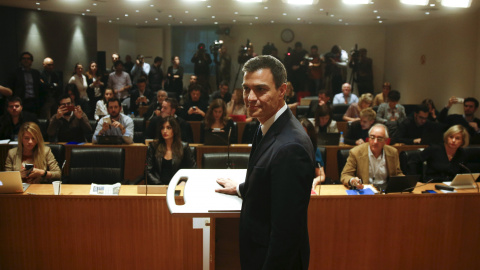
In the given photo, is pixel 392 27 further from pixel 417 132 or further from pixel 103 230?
pixel 103 230

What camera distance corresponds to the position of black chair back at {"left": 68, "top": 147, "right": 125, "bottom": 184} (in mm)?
4238

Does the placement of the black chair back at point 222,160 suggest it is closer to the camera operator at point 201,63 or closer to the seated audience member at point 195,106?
the seated audience member at point 195,106

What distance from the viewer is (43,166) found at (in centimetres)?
400

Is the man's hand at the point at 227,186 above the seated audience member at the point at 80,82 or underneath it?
underneath

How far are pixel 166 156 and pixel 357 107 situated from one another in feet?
15.9

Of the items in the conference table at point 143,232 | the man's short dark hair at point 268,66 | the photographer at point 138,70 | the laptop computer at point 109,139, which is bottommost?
the conference table at point 143,232

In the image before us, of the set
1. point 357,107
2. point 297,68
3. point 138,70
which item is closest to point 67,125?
point 357,107

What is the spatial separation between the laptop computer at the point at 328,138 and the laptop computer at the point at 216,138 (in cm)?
117

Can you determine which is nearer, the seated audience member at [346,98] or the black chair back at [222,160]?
the black chair back at [222,160]

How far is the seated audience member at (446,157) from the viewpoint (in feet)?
14.3

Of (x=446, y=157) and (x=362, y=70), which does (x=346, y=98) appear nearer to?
(x=362, y=70)

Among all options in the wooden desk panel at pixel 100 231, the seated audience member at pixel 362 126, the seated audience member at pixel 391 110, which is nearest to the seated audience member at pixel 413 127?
the seated audience member at pixel 362 126

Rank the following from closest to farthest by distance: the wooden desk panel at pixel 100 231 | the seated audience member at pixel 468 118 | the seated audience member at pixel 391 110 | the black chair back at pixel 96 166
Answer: the wooden desk panel at pixel 100 231 → the black chair back at pixel 96 166 → the seated audience member at pixel 468 118 → the seated audience member at pixel 391 110

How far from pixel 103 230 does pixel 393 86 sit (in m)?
12.3
